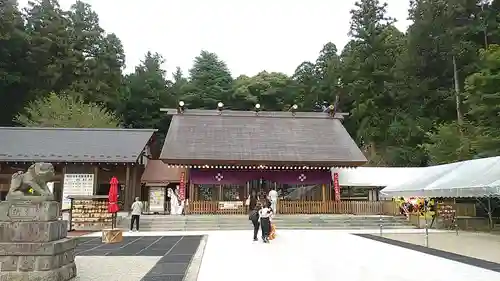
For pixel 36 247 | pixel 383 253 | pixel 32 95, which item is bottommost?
pixel 383 253

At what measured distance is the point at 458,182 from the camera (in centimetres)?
1180

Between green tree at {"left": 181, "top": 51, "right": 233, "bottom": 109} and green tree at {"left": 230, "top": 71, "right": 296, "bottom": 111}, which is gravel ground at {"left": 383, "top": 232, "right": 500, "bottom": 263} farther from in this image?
green tree at {"left": 181, "top": 51, "right": 233, "bottom": 109}

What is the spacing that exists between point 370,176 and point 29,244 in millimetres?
19067

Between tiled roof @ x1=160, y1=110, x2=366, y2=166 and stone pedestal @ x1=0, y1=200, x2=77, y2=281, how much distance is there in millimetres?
13439

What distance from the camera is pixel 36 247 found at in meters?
5.56

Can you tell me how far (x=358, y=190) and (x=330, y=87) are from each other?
14501 mm

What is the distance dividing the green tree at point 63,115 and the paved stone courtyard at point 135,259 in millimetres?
19270

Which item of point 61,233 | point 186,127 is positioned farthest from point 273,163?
point 61,233

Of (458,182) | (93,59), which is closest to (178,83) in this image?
(93,59)

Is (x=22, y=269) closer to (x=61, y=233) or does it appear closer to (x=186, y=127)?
(x=61, y=233)

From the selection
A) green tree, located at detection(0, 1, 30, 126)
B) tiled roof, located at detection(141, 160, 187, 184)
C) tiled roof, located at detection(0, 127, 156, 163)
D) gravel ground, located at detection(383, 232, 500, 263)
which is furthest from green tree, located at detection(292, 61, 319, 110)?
gravel ground, located at detection(383, 232, 500, 263)

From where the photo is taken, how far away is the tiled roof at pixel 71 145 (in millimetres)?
19750

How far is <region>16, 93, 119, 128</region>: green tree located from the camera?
29.1 metres

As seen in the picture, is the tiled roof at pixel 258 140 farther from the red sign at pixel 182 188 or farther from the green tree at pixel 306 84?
the green tree at pixel 306 84
